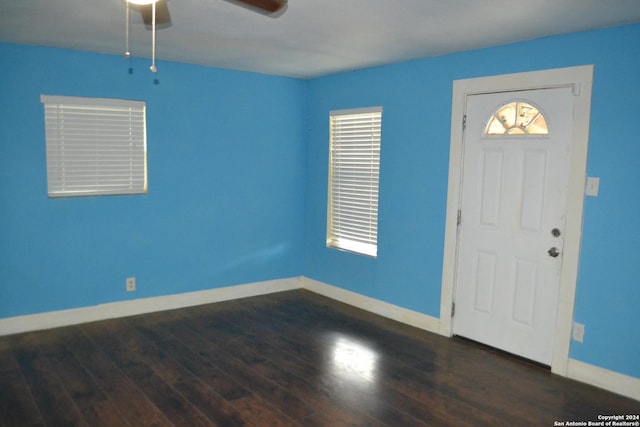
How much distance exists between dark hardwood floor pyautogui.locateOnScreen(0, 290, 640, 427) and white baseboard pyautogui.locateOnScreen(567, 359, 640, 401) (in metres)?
0.06

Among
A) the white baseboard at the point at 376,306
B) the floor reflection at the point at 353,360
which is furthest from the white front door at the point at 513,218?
the floor reflection at the point at 353,360

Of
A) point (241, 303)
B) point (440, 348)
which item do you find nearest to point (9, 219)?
point (241, 303)

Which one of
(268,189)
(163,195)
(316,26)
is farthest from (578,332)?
(163,195)

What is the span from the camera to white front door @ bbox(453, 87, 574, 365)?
3379mm

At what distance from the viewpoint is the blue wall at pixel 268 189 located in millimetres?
3104

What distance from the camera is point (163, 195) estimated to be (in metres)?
4.55

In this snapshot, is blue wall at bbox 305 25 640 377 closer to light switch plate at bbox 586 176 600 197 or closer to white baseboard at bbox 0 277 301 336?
light switch plate at bbox 586 176 600 197

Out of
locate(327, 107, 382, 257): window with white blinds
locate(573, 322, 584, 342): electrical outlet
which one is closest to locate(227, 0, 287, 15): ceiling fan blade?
locate(327, 107, 382, 257): window with white blinds

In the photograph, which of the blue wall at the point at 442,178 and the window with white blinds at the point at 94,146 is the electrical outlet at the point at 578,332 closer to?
the blue wall at the point at 442,178

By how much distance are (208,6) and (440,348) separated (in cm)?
300

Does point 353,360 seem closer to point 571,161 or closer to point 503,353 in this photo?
point 503,353

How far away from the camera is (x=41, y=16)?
9.86 ft

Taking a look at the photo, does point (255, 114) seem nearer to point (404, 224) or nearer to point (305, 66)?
point (305, 66)

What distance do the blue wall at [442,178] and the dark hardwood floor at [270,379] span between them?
1.48 ft
